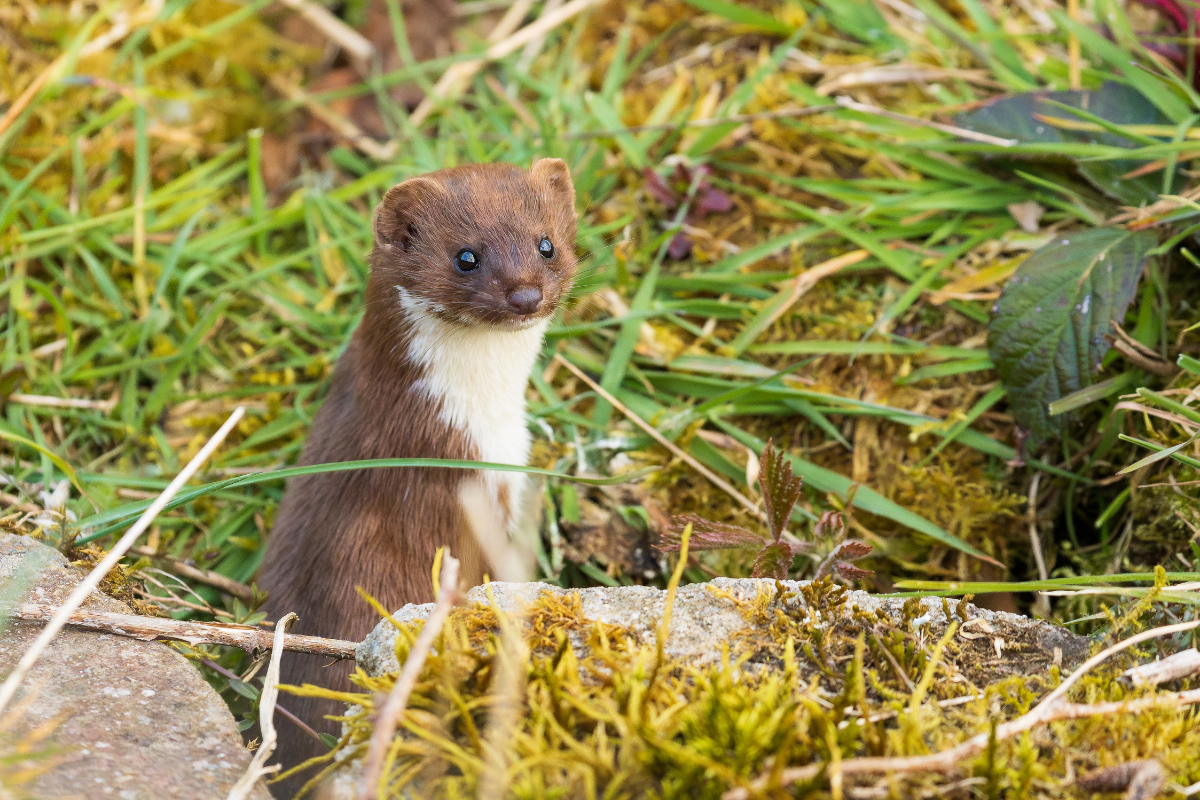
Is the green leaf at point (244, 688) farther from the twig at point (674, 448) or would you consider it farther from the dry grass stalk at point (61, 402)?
the dry grass stalk at point (61, 402)

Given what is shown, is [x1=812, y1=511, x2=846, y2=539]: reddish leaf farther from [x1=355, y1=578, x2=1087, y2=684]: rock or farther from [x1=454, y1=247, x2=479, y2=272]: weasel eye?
[x1=454, y1=247, x2=479, y2=272]: weasel eye

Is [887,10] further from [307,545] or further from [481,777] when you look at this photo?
[481,777]

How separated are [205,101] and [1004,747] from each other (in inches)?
230

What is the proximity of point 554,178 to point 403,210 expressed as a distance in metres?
0.70

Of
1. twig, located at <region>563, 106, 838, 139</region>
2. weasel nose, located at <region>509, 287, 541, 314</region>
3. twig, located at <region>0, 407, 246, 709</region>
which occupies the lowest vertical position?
twig, located at <region>0, 407, 246, 709</region>

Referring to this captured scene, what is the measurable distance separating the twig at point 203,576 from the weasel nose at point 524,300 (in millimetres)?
1650

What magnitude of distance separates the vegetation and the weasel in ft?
1.09

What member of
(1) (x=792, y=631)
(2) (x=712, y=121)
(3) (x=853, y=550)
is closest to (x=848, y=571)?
(3) (x=853, y=550)

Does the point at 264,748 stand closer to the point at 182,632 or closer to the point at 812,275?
the point at 182,632

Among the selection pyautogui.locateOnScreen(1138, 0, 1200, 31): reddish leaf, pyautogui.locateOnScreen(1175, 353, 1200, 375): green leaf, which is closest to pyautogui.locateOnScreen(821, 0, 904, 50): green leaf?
pyautogui.locateOnScreen(1138, 0, 1200, 31): reddish leaf

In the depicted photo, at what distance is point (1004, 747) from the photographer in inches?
83.7

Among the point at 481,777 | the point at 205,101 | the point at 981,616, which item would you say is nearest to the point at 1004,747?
the point at 981,616

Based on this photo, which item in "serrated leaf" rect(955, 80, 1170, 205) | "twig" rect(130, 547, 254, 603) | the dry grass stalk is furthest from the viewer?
the dry grass stalk

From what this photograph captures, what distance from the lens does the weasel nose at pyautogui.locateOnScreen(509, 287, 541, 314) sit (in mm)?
3535
